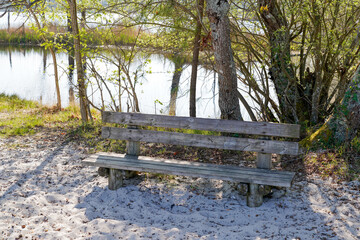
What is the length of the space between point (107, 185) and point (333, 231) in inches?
103

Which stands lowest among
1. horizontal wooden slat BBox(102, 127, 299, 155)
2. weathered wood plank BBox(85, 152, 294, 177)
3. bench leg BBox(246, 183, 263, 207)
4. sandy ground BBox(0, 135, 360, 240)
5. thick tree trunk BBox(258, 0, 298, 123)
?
sandy ground BBox(0, 135, 360, 240)

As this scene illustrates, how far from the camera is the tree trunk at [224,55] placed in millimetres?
5578

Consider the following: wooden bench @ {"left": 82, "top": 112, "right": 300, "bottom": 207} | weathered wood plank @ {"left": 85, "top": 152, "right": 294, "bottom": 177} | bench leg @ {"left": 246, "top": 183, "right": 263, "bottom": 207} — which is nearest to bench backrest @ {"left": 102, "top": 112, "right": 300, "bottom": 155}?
wooden bench @ {"left": 82, "top": 112, "right": 300, "bottom": 207}

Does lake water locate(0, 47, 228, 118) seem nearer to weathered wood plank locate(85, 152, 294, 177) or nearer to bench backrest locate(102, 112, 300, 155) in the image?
bench backrest locate(102, 112, 300, 155)

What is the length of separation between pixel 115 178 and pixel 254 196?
5.36ft

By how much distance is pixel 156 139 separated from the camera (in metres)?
4.64

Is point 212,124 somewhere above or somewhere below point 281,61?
below

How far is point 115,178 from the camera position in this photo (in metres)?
4.53

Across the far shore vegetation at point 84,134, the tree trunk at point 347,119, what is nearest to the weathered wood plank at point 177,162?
the far shore vegetation at point 84,134

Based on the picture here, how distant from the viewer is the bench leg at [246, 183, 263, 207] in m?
4.01

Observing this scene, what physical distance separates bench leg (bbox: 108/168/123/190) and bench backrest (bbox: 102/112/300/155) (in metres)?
0.45

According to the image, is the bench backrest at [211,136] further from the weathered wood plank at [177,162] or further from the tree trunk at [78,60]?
the tree trunk at [78,60]

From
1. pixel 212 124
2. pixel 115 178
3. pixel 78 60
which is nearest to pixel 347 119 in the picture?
pixel 212 124

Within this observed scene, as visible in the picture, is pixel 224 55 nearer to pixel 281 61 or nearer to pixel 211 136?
pixel 281 61
